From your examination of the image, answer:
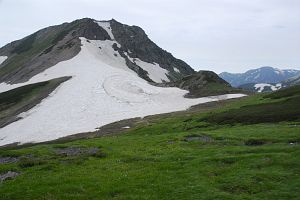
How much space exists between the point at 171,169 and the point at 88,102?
7029cm

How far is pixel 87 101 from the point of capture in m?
102

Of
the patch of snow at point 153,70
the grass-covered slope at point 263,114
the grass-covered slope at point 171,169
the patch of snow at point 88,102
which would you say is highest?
the patch of snow at point 153,70

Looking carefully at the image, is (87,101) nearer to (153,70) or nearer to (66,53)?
(66,53)

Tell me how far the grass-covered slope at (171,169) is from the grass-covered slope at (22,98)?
53.1m

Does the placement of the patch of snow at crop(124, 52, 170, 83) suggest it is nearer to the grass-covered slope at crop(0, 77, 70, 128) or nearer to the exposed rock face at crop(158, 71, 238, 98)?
the exposed rock face at crop(158, 71, 238, 98)

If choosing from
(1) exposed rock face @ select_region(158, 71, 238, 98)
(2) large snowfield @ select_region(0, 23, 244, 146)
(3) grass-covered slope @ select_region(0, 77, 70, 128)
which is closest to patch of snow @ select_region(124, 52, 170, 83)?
(2) large snowfield @ select_region(0, 23, 244, 146)

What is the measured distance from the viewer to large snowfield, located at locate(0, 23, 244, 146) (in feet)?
271

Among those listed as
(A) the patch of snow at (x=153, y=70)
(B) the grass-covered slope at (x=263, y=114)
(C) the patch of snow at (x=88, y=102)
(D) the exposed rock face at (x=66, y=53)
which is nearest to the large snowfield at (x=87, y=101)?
(C) the patch of snow at (x=88, y=102)

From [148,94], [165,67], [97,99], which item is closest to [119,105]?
[97,99]

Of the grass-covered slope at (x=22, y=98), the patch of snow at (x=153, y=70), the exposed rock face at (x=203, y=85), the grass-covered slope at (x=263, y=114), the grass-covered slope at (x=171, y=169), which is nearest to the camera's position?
the grass-covered slope at (x=171, y=169)

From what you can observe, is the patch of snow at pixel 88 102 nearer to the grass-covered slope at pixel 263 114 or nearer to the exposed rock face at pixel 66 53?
the exposed rock face at pixel 66 53

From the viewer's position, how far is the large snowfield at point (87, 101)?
271 feet

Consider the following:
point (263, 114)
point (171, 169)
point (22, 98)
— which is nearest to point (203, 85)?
point (22, 98)

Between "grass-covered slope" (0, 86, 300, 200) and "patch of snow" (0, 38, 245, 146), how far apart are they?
1352 inches
